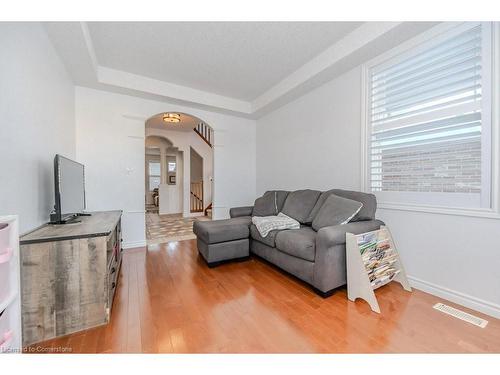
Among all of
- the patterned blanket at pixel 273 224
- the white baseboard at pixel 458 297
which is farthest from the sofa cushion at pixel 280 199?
the white baseboard at pixel 458 297

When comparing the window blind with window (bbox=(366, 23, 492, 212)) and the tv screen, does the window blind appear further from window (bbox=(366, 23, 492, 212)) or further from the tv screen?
the tv screen

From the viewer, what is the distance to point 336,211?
2.19 metres

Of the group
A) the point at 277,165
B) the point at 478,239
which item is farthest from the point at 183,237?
the point at 478,239

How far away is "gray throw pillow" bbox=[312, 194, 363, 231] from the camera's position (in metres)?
2.07

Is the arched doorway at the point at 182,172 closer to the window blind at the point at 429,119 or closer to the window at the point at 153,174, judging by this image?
the window at the point at 153,174

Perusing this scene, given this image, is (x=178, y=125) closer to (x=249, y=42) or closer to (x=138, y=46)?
(x=138, y=46)

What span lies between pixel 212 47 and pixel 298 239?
2382 millimetres

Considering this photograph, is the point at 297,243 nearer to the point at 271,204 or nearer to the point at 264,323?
the point at 264,323

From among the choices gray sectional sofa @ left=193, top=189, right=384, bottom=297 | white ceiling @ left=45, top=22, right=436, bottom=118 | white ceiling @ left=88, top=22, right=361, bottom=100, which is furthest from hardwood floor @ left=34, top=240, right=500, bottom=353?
white ceiling @ left=88, top=22, right=361, bottom=100

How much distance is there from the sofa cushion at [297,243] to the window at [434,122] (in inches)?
40.0

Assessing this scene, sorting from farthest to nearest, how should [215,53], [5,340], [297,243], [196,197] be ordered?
[196,197] < [215,53] < [297,243] < [5,340]

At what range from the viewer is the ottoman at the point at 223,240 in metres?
2.47

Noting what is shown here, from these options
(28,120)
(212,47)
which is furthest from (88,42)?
(212,47)

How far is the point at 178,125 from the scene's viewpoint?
5668 mm
